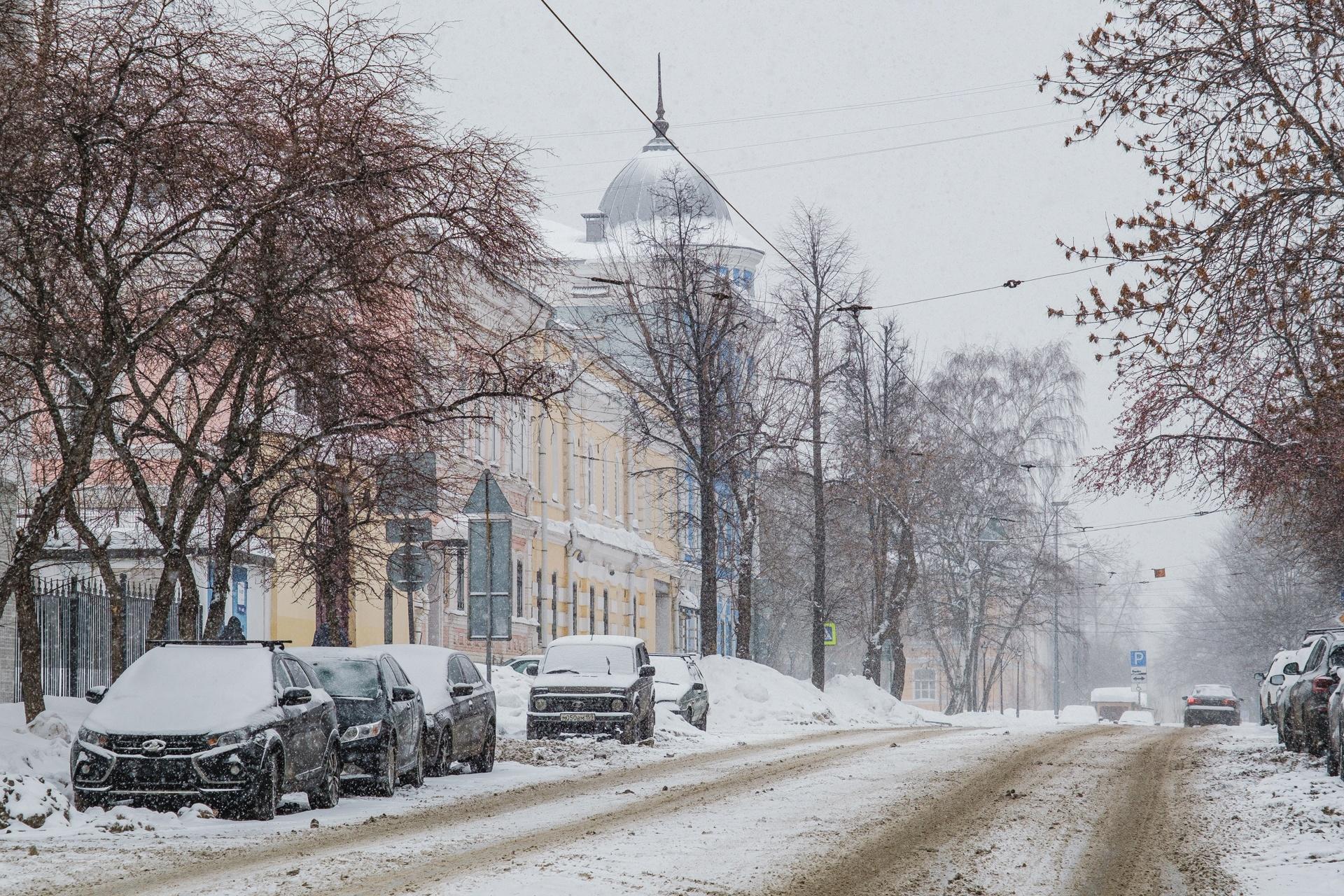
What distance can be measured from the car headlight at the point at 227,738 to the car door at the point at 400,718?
10.7 ft

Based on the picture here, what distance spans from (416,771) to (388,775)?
1316 mm

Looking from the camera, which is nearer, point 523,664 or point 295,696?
point 295,696

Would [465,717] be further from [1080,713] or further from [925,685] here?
[925,685]

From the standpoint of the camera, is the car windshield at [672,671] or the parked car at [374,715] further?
the car windshield at [672,671]

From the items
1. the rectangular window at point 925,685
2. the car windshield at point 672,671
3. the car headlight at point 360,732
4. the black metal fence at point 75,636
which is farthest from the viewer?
the rectangular window at point 925,685

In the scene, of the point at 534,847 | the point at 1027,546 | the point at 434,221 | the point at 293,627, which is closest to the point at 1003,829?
the point at 534,847

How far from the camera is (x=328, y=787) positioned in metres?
16.4

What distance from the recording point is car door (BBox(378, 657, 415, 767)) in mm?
18203

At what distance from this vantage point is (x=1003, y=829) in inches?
533

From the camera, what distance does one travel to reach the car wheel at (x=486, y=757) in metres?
21.6

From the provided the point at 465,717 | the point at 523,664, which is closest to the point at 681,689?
the point at 523,664

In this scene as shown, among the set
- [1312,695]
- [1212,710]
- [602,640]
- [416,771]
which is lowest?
[1212,710]

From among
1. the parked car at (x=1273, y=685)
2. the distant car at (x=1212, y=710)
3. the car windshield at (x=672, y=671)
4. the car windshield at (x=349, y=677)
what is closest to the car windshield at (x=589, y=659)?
the car windshield at (x=672, y=671)

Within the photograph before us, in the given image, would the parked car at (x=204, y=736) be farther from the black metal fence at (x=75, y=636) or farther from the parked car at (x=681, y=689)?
the parked car at (x=681, y=689)
